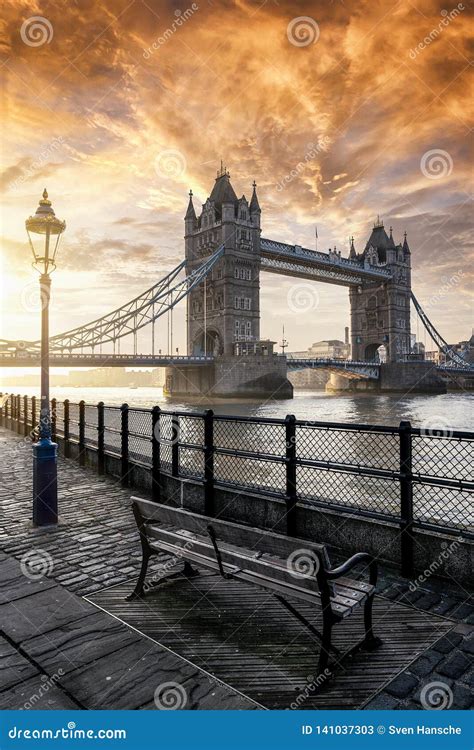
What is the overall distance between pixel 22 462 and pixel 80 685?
9.05m

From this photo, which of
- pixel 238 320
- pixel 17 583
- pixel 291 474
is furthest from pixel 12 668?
pixel 238 320

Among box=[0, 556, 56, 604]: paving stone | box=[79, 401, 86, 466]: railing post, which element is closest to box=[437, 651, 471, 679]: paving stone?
box=[0, 556, 56, 604]: paving stone

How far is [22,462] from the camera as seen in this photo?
1103 cm

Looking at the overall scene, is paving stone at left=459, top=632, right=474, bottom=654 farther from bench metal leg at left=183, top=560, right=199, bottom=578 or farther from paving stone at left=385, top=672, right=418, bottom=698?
bench metal leg at left=183, top=560, right=199, bottom=578

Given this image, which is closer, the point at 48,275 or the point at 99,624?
the point at 99,624

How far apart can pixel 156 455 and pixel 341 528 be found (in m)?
3.25

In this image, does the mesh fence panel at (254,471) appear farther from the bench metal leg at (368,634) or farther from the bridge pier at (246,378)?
the bridge pier at (246,378)

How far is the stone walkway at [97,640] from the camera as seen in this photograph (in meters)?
2.77

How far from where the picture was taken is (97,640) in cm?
334

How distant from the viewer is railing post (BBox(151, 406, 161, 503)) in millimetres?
7438

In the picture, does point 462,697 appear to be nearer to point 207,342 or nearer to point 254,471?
point 254,471

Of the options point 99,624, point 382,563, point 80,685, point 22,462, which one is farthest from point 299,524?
point 22,462

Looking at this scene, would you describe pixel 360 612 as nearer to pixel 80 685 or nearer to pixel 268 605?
pixel 268 605

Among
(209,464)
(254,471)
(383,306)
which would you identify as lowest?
(254,471)
